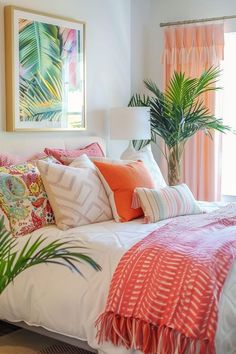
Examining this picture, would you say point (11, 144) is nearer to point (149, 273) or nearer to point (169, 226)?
point (169, 226)

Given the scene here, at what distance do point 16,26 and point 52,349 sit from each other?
6.85 feet

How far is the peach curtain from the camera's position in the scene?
4445mm

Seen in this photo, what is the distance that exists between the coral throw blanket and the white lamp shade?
1.72 meters

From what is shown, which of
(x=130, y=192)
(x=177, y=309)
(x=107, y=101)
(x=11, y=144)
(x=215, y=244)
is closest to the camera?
(x=177, y=309)

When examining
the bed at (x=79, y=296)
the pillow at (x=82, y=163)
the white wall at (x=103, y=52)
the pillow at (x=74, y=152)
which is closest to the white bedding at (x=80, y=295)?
the bed at (x=79, y=296)

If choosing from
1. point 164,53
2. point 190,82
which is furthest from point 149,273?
point 164,53

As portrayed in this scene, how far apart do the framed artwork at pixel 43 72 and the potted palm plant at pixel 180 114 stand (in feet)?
2.35

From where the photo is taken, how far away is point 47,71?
3744mm

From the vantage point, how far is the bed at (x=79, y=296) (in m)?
2.24

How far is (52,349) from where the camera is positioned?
281cm

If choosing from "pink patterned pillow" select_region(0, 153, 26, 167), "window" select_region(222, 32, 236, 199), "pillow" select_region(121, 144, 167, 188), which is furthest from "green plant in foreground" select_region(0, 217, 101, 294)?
"window" select_region(222, 32, 236, 199)

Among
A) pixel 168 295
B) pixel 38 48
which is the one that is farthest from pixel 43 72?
pixel 168 295

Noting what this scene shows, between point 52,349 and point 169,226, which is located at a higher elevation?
point 169,226

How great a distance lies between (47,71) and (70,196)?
1.25 m
